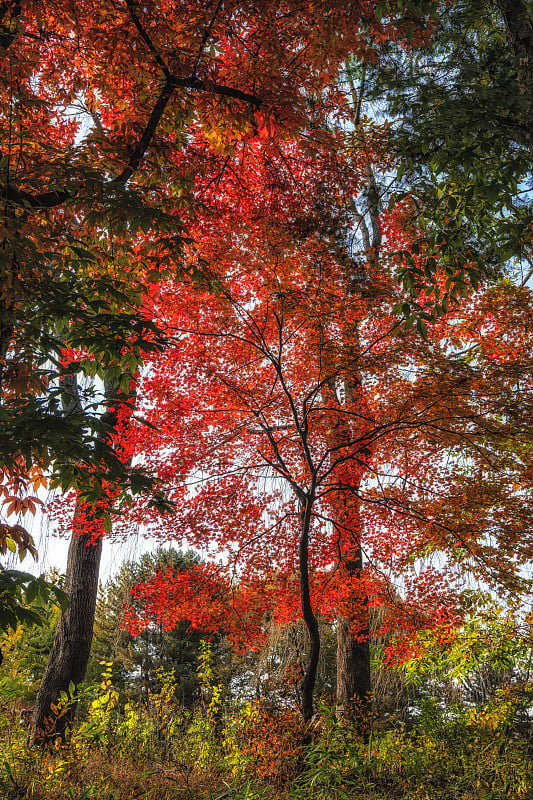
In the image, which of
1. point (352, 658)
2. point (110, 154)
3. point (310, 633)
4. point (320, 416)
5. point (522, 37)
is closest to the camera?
point (522, 37)

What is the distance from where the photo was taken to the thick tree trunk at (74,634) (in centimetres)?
671

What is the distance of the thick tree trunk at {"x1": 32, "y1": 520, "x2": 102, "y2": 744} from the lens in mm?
6711

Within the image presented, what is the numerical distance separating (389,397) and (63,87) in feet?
15.0

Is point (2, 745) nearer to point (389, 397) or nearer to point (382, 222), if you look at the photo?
point (389, 397)

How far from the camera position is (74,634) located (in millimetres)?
7094

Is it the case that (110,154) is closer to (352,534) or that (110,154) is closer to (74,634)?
(352,534)

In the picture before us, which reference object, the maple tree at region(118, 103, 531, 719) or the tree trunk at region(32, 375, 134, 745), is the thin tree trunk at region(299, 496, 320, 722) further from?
the tree trunk at region(32, 375, 134, 745)

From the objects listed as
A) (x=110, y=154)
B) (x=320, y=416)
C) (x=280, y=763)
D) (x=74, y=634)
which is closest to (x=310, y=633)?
(x=280, y=763)

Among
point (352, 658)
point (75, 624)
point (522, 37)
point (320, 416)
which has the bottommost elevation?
point (352, 658)

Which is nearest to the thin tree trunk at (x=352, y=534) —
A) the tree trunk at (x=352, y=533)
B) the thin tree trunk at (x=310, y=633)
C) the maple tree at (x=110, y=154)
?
the tree trunk at (x=352, y=533)

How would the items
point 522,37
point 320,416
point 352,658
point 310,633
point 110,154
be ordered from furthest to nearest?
point 352,658 < point 320,416 < point 310,633 < point 110,154 < point 522,37

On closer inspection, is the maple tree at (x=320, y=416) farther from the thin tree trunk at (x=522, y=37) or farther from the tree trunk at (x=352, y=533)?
the thin tree trunk at (x=522, y=37)

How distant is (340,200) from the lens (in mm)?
5527

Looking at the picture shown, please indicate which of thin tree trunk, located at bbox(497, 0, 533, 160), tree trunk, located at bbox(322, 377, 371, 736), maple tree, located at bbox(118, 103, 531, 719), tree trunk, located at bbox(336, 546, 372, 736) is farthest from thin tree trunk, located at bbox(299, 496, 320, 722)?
thin tree trunk, located at bbox(497, 0, 533, 160)
